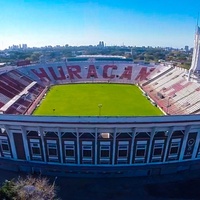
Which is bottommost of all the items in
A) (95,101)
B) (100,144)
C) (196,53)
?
(95,101)

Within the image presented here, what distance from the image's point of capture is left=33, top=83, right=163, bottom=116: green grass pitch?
42.4 meters

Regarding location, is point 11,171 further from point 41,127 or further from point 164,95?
point 164,95

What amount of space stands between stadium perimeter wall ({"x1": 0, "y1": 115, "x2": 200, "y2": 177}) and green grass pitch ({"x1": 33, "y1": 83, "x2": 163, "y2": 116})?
17.7 m

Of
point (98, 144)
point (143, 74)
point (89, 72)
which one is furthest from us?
point (89, 72)

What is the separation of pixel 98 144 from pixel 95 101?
2855cm

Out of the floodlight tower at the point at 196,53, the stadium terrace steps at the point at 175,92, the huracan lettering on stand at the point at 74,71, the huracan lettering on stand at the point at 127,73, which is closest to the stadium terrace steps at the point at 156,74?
the stadium terrace steps at the point at 175,92

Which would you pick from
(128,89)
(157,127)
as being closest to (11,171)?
(157,127)

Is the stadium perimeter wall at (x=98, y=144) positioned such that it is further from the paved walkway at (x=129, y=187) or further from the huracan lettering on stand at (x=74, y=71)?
the huracan lettering on stand at (x=74, y=71)

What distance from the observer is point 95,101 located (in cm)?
5062

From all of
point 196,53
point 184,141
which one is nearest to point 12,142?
point 184,141

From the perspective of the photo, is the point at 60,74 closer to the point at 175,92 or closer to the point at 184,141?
the point at 175,92

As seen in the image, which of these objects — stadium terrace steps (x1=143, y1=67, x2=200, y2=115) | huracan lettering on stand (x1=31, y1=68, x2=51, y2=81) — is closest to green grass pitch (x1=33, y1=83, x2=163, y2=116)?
stadium terrace steps (x1=143, y1=67, x2=200, y2=115)

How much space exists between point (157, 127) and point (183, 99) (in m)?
26.8

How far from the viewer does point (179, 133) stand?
23109 millimetres
